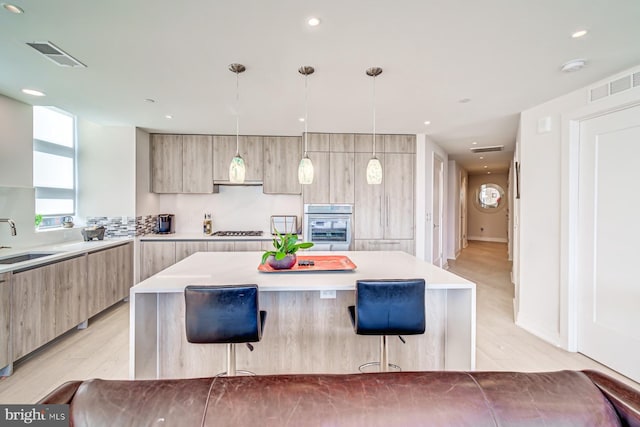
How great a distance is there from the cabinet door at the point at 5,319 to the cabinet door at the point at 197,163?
7.89 feet

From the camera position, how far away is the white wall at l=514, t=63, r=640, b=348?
2723 millimetres

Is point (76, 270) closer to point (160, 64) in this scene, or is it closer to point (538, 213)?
point (160, 64)

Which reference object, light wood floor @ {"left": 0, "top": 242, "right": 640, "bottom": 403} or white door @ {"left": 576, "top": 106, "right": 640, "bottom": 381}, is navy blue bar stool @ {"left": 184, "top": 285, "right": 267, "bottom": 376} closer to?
light wood floor @ {"left": 0, "top": 242, "right": 640, "bottom": 403}

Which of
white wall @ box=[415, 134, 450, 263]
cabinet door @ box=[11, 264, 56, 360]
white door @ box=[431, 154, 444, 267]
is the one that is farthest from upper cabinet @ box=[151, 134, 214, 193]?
white door @ box=[431, 154, 444, 267]

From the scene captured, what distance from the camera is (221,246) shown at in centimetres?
412

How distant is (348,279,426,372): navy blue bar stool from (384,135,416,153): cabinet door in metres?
3.08

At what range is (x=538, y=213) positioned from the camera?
3055mm

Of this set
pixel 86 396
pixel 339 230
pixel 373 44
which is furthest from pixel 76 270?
pixel 373 44

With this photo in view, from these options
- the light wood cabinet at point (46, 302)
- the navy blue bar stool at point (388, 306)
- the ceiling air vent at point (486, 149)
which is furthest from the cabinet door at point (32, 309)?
the ceiling air vent at point (486, 149)

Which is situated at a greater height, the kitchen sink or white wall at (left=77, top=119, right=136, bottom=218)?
white wall at (left=77, top=119, right=136, bottom=218)

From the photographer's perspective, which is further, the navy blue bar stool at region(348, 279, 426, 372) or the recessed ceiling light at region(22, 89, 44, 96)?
the recessed ceiling light at region(22, 89, 44, 96)

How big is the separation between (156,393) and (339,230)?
11.8ft

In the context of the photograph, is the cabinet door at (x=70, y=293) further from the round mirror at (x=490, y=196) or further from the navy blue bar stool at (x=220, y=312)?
the round mirror at (x=490, y=196)

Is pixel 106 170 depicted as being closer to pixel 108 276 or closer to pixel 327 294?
pixel 108 276
